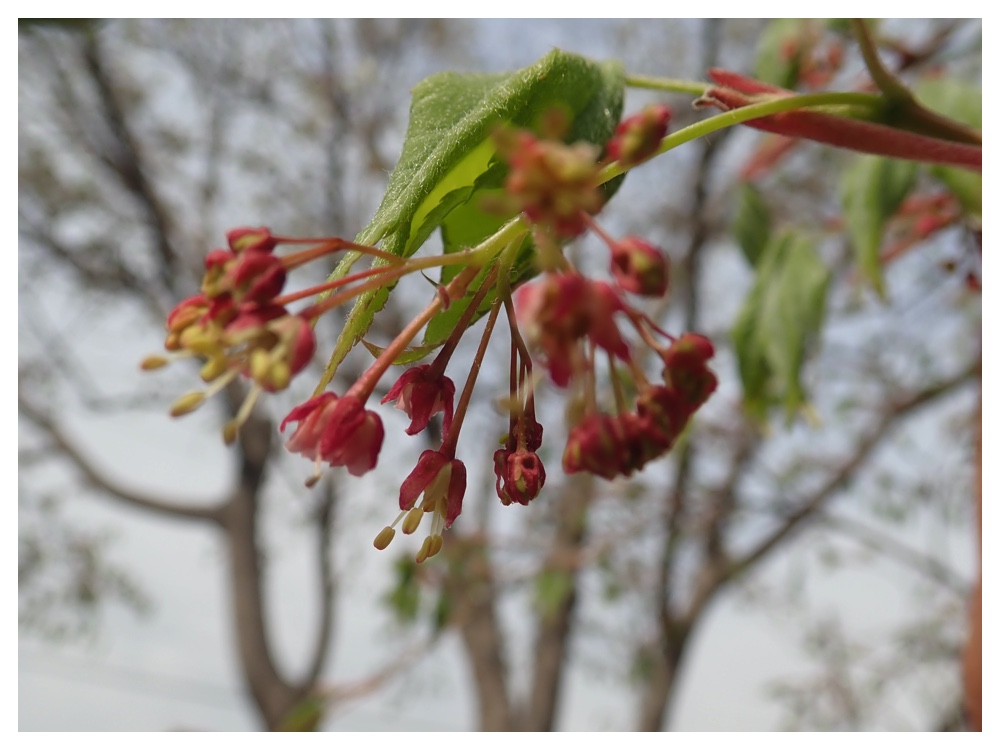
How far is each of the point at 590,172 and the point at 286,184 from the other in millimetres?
4420

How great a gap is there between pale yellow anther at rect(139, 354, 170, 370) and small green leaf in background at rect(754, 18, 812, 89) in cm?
94

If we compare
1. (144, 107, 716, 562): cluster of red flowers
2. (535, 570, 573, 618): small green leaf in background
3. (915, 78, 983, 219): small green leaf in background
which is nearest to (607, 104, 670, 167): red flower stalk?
(144, 107, 716, 562): cluster of red flowers

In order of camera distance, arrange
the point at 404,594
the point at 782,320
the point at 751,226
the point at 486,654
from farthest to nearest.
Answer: the point at 486,654 < the point at 404,594 < the point at 751,226 < the point at 782,320

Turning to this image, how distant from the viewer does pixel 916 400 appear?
8.23 ft

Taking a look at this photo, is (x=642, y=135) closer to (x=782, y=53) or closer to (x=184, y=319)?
(x=184, y=319)

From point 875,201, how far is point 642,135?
2.48 feet

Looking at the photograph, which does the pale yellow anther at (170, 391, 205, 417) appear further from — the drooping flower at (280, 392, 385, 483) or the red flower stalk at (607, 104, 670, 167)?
the red flower stalk at (607, 104, 670, 167)

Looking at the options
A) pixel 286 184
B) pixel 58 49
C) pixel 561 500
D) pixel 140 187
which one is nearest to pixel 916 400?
pixel 561 500

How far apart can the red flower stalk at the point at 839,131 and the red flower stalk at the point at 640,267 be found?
16cm

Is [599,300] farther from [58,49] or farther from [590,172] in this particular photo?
[58,49]

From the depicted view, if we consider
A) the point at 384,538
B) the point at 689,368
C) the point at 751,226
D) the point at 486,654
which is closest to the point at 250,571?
the point at 486,654

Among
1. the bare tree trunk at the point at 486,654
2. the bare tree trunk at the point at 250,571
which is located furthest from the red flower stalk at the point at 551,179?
the bare tree trunk at the point at 250,571

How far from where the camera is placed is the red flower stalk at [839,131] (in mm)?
441

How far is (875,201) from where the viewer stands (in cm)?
98
